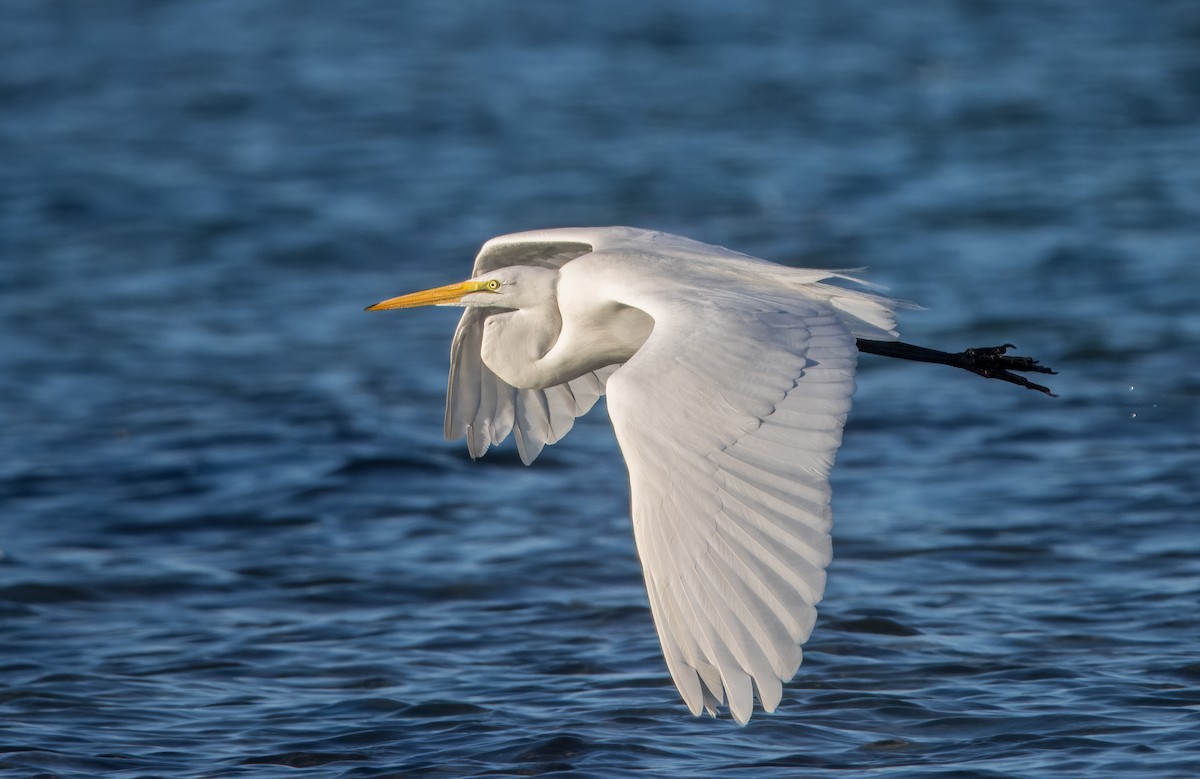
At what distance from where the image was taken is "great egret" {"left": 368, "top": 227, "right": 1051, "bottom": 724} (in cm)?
383

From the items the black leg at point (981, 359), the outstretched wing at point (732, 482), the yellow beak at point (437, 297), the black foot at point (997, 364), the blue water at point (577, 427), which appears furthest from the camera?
the black foot at point (997, 364)

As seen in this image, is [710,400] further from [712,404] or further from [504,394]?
[504,394]

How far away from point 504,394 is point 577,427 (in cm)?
350

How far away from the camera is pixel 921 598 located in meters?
6.82

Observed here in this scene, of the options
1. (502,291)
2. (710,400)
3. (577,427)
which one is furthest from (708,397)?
(577,427)

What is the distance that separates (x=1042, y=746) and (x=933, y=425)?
403 cm

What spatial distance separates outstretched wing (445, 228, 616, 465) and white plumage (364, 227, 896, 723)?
0.09 meters

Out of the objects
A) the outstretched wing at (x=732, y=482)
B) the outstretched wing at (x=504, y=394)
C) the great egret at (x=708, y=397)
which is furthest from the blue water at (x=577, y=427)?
the outstretched wing at (x=732, y=482)

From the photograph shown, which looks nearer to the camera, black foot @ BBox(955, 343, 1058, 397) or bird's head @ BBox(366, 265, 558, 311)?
bird's head @ BBox(366, 265, 558, 311)

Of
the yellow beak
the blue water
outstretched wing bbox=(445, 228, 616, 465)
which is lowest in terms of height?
the blue water

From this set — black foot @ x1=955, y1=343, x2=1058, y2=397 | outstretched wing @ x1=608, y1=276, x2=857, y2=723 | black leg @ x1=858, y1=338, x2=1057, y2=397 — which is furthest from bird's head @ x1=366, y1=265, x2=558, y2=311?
black foot @ x1=955, y1=343, x2=1058, y2=397

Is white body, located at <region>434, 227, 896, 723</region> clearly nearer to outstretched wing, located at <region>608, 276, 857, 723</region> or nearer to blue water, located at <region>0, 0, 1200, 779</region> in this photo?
outstretched wing, located at <region>608, 276, 857, 723</region>

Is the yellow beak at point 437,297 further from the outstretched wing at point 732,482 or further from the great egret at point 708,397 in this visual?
the outstretched wing at point 732,482

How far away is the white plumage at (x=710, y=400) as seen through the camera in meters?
3.83
